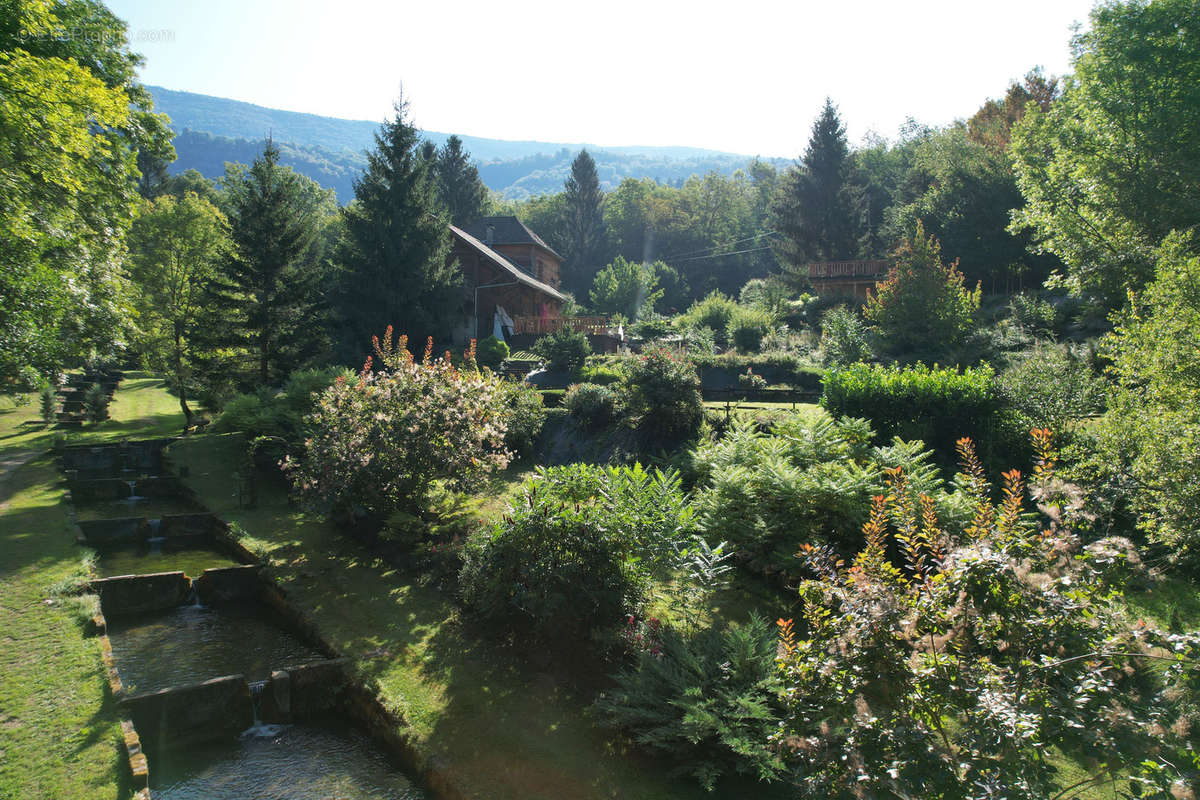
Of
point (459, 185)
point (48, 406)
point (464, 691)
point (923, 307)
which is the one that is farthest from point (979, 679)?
point (459, 185)

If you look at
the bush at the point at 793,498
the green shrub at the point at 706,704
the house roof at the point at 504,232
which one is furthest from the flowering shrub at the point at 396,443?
the house roof at the point at 504,232

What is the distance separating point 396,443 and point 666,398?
22.2ft

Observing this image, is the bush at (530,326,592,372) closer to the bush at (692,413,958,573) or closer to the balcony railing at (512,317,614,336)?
the balcony railing at (512,317,614,336)

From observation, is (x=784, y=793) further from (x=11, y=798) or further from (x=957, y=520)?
(x=11, y=798)

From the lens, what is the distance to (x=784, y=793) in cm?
533

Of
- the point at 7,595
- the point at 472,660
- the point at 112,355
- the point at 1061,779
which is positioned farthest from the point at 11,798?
the point at 112,355

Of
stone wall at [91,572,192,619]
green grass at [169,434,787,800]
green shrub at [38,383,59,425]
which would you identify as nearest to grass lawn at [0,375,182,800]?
stone wall at [91,572,192,619]

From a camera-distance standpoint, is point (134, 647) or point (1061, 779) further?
point (134, 647)

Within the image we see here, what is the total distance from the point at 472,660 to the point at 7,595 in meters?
7.07

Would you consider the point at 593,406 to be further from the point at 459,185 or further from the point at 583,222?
the point at 583,222

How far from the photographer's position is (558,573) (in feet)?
24.0

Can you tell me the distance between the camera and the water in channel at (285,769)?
618 centimetres

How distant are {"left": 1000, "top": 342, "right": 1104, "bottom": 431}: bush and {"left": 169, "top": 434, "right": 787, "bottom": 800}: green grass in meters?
10.1

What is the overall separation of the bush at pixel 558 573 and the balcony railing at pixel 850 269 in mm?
Result: 33195
